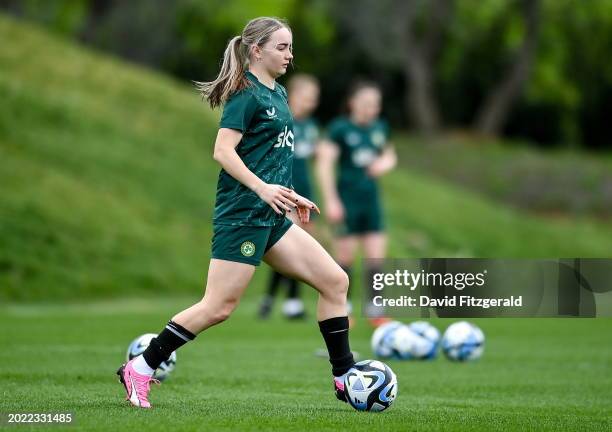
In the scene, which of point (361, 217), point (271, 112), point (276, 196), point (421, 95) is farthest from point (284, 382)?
point (421, 95)

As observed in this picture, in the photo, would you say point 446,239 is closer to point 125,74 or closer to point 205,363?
point 125,74

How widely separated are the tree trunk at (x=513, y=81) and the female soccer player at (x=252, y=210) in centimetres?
3687

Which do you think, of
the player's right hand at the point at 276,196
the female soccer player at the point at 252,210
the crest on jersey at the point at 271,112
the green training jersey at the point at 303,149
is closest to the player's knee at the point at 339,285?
the female soccer player at the point at 252,210

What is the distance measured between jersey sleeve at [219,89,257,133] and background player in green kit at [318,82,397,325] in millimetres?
6958

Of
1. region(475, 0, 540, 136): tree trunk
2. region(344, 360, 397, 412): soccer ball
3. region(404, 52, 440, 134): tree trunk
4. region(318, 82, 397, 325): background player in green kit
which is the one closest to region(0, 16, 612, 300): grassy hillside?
region(318, 82, 397, 325): background player in green kit

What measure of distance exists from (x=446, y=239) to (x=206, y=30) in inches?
989

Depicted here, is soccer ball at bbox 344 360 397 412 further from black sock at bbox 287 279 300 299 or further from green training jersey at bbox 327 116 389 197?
black sock at bbox 287 279 300 299

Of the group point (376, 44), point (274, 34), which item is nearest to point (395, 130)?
point (376, 44)

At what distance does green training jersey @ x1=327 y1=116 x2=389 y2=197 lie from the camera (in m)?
14.1

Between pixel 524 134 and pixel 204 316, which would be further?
pixel 524 134

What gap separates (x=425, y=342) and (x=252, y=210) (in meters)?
4.25

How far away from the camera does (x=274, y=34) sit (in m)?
6.97

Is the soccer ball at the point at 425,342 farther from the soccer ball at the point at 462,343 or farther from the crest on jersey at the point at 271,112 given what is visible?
the crest on jersey at the point at 271,112

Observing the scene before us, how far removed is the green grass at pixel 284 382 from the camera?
6578 mm
